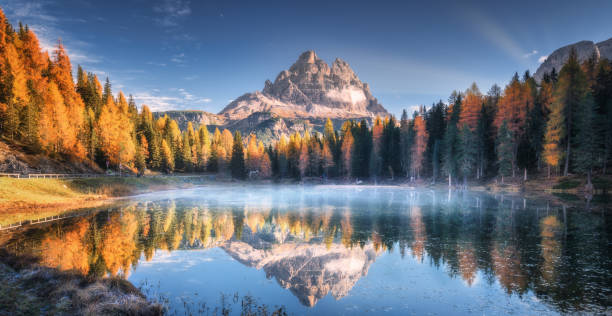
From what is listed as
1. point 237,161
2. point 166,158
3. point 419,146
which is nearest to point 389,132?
point 419,146

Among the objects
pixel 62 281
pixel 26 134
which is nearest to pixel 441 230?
pixel 62 281

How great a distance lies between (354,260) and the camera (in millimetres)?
17547

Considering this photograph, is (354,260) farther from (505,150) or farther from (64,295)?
(505,150)

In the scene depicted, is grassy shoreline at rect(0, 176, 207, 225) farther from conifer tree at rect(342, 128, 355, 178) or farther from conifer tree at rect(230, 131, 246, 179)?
conifer tree at rect(342, 128, 355, 178)

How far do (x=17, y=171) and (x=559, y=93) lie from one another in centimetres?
8406

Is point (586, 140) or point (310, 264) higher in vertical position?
point (586, 140)

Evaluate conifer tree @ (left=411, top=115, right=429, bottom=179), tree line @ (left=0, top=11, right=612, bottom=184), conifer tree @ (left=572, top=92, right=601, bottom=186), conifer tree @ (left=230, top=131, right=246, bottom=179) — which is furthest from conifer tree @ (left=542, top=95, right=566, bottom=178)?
conifer tree @ (left=230, top=131, right=246, bottom=179)

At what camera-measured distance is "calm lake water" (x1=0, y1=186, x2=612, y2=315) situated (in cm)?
1185

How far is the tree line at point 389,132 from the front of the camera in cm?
4700

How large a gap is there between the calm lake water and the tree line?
2565cm

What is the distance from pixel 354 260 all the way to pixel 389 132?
80.7 m

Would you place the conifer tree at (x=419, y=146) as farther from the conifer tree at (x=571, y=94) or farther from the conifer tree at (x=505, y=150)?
the conifer tree at (x=571, y=94)

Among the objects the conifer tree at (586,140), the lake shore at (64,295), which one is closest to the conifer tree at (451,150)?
the conifer tree at (586,140)

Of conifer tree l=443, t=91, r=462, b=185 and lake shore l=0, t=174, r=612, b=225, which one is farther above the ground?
conifer tree l=443, t=91, r=462, b=185
